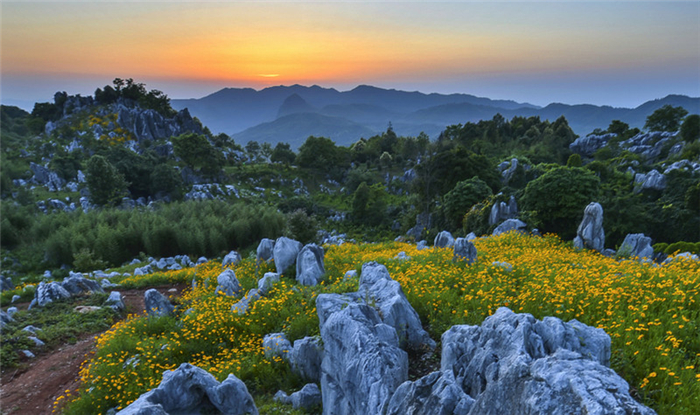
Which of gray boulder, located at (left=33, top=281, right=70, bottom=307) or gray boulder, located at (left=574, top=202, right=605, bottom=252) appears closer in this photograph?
gray boulder, located at (left=33, top=281, right=70, bottom=307)

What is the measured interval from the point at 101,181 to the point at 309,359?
50442 mm

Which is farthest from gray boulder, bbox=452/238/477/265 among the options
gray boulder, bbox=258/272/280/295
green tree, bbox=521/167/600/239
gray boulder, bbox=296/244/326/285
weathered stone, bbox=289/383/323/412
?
green tree, bbox=521/167/600/239

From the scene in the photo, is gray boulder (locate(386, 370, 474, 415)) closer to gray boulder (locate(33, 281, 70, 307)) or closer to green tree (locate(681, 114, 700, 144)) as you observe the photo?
gray boulder (locate(33, 281, 70, 307))

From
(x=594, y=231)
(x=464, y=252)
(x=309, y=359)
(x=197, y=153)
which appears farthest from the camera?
(x=197, y=153)

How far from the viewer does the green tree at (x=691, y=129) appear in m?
46.3

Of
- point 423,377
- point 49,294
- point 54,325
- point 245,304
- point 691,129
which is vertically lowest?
point 49,294

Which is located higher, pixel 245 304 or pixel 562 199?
pixel 562 199

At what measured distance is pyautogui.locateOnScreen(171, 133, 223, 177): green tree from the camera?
6606 centimetres

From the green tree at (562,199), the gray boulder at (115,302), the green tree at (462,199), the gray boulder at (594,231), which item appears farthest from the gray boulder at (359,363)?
the green tree at (462,199)

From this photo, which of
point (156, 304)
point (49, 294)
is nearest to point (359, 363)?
point (156, 304)

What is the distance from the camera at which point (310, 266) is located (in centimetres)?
1438

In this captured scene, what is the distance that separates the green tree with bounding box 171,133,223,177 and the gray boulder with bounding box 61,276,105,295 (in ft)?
169

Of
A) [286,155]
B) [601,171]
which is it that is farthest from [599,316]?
[286,155]

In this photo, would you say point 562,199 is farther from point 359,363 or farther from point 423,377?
point 423,377
